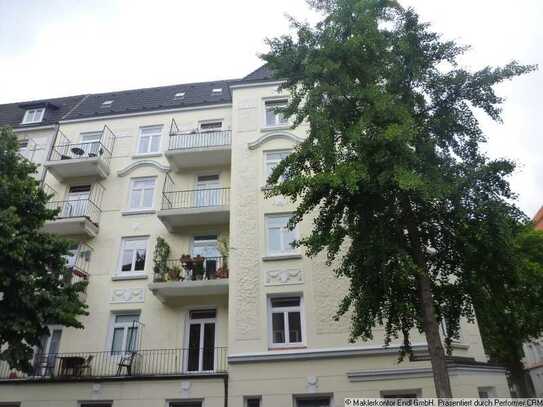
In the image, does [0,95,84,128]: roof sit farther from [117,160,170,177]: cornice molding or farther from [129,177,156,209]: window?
[129,177,156,209]: window

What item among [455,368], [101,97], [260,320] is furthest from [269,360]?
[101,97]

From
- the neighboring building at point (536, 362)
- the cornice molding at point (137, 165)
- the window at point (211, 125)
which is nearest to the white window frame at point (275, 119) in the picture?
the window at point (211, 125)

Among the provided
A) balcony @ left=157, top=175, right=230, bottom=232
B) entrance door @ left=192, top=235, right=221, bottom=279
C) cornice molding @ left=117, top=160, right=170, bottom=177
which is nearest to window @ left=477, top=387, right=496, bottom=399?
entrance door @ left=192, top=235, right=221, bottom=279

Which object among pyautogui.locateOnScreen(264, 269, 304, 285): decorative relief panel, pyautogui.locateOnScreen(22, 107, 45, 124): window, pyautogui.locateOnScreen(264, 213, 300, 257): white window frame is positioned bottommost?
pyautogui.locateOnScreen(264, 269, 304, 285): decorative relief panel

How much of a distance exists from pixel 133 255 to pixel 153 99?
34.3ft

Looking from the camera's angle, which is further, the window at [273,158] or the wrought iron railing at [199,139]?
the wrought iron railing at [199,139]

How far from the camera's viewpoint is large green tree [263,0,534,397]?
921 centimetres

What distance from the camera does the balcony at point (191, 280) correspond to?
1505 centimetres

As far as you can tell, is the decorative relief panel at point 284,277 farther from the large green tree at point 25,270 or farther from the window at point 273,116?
the window at point 273,116

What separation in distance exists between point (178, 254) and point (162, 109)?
822 cm

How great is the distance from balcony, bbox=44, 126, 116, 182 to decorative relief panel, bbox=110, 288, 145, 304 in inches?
230

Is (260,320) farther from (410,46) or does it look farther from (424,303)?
(410,46)

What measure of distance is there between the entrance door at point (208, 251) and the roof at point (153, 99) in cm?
740

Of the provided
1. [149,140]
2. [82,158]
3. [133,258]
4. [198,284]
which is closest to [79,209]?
[82,158]
